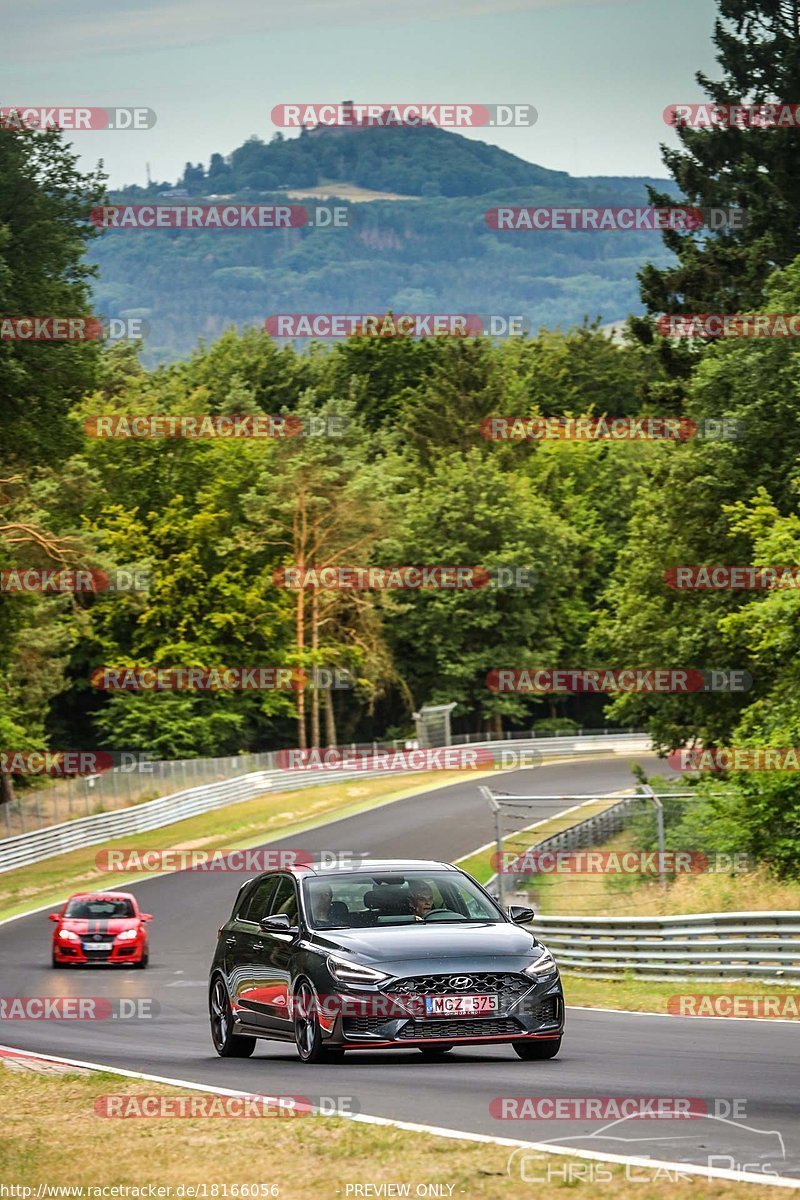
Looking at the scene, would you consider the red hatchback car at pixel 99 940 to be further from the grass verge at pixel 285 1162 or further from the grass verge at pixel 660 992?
the grass verge at pixel 285 1162

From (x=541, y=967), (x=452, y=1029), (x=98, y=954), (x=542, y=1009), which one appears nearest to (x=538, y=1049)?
(x=542, y=1009)

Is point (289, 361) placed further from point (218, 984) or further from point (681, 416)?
point (218, 984)

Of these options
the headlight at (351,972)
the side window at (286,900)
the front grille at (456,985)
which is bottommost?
the front grille at (456,985)

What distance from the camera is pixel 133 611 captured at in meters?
82.6

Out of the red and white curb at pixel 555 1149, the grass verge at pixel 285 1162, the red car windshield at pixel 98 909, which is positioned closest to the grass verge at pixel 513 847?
A: the red car windshield at pixel 98 909

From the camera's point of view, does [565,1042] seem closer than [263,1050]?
Yes

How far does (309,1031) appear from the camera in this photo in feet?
43.0

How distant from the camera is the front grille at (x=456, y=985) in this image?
1247 centimetres

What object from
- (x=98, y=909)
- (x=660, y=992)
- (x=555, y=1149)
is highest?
(x=555, y=1149)

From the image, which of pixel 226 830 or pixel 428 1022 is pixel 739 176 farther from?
pixel 428 1022

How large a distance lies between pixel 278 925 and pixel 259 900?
1185mm

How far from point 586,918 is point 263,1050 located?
10.5 m

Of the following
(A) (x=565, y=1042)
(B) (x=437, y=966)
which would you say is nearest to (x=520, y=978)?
(B) (x=437, y=966)

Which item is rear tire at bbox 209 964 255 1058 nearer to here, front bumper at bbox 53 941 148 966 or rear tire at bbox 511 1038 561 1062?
rear tire at bbox 511 1038 561 1062
